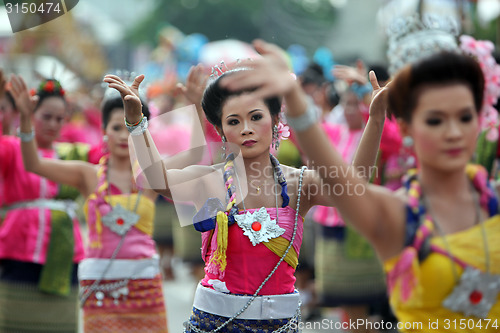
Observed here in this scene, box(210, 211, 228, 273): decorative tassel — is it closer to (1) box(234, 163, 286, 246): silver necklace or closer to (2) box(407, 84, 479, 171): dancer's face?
(1) box(234, 163, 286, 246): silver necklace

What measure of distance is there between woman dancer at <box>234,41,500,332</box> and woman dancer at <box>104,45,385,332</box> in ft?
2.19

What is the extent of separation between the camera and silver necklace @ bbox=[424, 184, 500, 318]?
2.36 m

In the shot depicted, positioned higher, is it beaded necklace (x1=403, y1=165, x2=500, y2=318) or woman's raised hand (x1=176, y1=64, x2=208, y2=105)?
woman's raised hand (x1=176, y1=64, x2=208, y2=105)

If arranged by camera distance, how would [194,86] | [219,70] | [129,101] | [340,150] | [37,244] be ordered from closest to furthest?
[129,101], [219,70], [194,86], [37,244], [340,150]

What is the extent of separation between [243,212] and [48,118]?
2.48m

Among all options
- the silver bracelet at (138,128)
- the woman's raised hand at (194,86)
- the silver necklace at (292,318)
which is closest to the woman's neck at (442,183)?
the silver necklace at (292,318)

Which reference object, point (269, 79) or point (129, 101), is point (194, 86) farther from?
point (269, 79)

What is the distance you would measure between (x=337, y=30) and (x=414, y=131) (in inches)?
1023

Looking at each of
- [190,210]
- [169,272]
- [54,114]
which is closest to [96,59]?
[169,272]

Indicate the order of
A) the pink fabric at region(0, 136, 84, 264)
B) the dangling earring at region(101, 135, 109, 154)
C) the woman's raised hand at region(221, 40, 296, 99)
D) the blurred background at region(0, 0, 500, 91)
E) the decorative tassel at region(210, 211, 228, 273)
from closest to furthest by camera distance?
the woman's raised hand at region(221, 40, 296, 99), the decorative tassel at region(210, 211, 228, 273), the dangling earring at region(101, 135, 109, 154), the pink fabric at region(0, 136, 84, 264), the blurred background at region(0, 0, 500, 91)

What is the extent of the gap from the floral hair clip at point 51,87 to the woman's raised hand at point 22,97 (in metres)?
0.85

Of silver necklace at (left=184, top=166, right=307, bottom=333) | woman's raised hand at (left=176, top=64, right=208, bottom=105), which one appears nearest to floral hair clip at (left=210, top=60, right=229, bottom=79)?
woman's raised hand at (left=176, top=64, right=208, bottom=105)

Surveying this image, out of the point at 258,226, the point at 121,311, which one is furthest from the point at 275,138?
the point at 121,311

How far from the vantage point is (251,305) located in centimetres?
302
